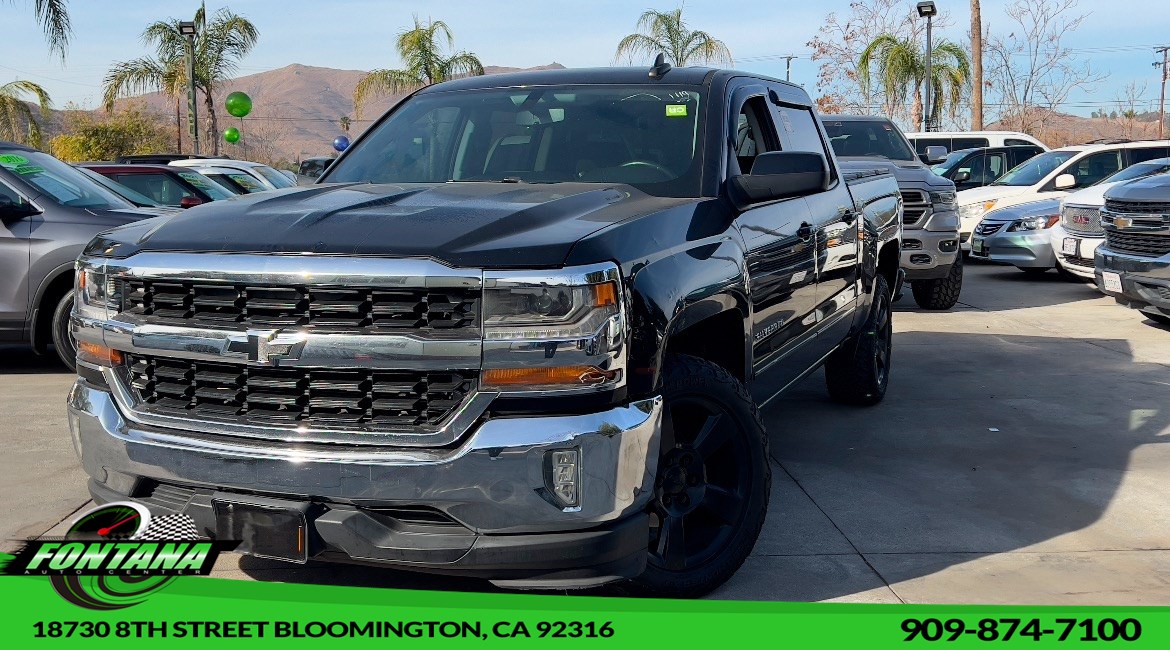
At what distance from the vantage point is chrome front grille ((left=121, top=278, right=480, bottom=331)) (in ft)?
10.5

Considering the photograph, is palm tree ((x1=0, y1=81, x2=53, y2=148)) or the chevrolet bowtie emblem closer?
the chevrolet bowtie emblem

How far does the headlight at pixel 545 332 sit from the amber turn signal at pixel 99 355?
1.24m

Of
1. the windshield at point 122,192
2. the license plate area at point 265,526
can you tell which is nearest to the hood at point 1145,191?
the windshield at point 122,192

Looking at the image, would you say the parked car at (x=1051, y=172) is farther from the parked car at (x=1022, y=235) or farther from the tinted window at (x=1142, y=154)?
the parked car at (x=1022, y=235)

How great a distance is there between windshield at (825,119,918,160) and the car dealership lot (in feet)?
12.5

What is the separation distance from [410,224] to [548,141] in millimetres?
1445

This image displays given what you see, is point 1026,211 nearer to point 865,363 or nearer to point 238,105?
point 865,363

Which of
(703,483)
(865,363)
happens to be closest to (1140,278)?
(865,363)

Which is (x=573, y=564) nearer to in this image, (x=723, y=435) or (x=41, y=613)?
(x=723, y=435)

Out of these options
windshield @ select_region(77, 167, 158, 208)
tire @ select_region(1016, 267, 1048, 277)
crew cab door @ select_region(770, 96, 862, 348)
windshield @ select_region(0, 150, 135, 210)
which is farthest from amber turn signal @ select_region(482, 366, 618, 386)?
tire @ select_region(1016, 267, 1048, 277)

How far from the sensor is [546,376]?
322 cm

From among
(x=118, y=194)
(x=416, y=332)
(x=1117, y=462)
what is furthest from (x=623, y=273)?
(x=118, y=194)

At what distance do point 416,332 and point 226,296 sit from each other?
612mm

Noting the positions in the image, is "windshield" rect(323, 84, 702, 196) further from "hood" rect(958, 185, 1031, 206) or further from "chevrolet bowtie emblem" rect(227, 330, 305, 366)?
"hood" rect(958, 185, 1031, 206)
